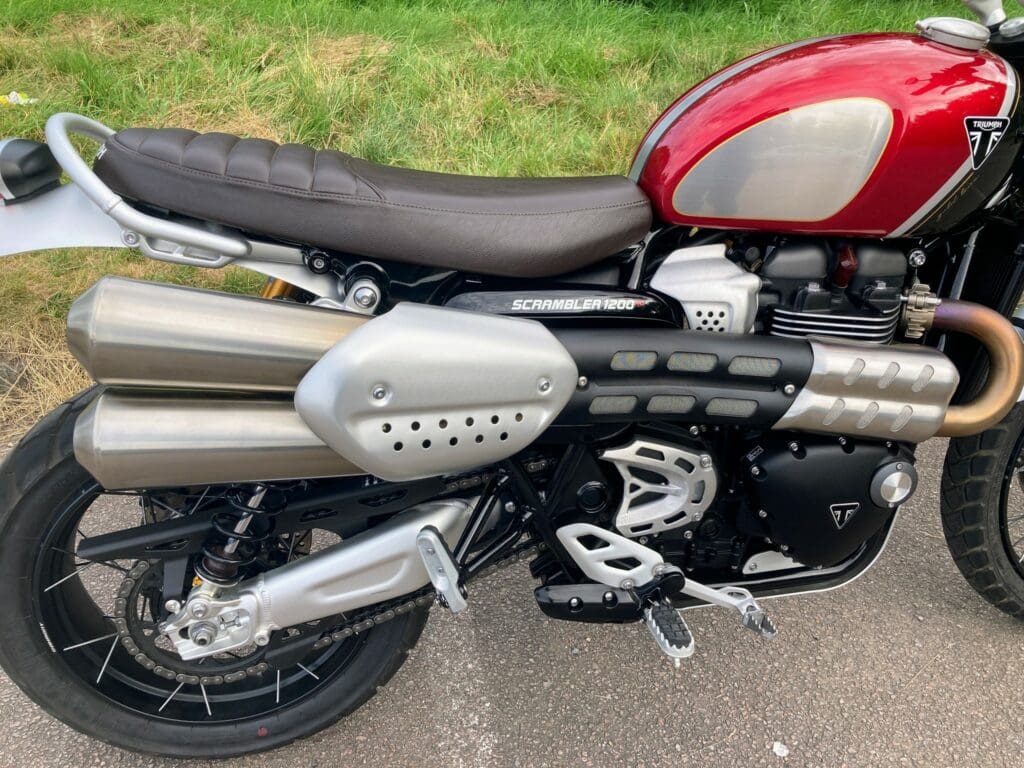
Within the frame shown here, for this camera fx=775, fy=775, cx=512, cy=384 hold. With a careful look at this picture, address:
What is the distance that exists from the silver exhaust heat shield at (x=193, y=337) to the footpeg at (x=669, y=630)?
0.84 m

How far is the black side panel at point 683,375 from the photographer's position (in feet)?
4.51

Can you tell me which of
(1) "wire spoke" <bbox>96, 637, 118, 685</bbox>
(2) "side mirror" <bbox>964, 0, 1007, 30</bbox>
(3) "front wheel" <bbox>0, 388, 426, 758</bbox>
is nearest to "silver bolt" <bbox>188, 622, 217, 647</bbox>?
(3) "front wheel" <bbox>0, 388, 426, 758</bbox>

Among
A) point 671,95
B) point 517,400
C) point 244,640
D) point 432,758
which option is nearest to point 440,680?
point 432,758

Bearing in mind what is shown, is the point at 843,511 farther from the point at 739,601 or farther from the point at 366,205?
the point at 366,205

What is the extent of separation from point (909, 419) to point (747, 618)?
498 mm

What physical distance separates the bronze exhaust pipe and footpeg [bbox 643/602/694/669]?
64cm

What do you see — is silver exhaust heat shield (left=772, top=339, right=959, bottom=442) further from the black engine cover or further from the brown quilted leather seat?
the brown quilted leather seat

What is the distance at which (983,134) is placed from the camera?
4.57 ft

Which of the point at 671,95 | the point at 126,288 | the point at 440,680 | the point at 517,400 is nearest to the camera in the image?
the point at 126,288

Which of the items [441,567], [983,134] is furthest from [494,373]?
[983,134]

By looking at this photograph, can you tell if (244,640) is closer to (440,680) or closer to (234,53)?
(440,680)

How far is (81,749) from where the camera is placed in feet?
5.59

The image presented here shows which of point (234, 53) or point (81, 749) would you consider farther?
point (234, 53)

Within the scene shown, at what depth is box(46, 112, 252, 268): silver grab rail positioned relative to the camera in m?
1.24
